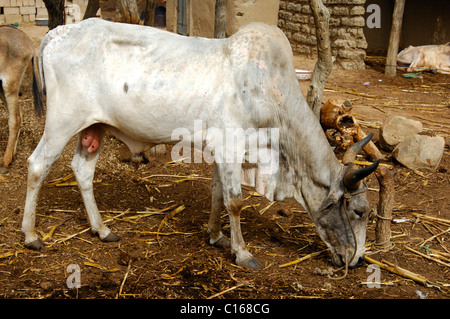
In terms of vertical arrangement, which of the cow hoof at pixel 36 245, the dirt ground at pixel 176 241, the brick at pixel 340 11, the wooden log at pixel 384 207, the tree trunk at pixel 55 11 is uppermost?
the tree trunk at pixel 55 11

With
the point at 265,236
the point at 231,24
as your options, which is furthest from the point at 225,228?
the point at 231,24

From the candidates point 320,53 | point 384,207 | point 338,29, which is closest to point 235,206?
point 384,207

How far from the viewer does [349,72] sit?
10906mm

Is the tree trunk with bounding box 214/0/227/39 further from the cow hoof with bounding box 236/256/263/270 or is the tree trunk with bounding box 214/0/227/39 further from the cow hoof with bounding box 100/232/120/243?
the cow hoof with bounding box 236/256/263/270

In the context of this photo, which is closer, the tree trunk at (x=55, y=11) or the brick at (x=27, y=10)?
the tree trunk at (x=55, y=11)

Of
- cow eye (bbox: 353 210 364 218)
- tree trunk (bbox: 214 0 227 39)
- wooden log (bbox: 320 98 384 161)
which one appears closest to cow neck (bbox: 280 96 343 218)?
cow eye (bbox: 353 210 364 218)

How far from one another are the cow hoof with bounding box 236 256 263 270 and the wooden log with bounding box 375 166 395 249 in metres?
1.07

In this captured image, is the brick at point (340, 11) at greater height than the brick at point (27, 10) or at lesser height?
greater

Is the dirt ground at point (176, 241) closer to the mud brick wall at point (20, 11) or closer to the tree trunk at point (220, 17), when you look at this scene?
the tree trunk at point (220, 17)

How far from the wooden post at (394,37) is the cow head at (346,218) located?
23.8 ft

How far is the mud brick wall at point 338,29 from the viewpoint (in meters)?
10.8

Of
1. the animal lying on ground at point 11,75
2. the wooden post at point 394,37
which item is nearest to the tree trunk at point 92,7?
the animal lying on ground at point 11,75

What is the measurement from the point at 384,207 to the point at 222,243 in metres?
1.36

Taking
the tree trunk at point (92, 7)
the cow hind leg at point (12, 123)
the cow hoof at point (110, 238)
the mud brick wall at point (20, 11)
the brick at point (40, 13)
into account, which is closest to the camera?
the cow hoof at point (110, 238)
